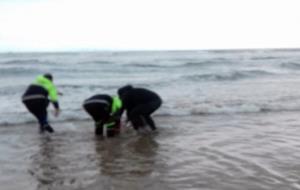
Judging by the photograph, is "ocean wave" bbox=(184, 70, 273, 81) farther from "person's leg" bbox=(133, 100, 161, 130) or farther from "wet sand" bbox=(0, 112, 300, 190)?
"person's leg" bbox=(133, 100, 161, 130)

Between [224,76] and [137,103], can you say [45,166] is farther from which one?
[224,76]

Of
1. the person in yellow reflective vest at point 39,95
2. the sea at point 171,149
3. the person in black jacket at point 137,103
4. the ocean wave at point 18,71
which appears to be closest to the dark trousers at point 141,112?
the person in black jacket at point 137,103

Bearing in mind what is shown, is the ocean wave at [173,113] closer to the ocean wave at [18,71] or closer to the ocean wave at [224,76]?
the ocean wave at [224,76]

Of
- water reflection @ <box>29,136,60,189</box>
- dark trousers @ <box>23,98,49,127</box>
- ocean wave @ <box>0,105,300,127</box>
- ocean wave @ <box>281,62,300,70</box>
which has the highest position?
dark trousers @ <box>23,98,49,127</box>

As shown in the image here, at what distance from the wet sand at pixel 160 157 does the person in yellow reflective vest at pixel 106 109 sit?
15.1 inches

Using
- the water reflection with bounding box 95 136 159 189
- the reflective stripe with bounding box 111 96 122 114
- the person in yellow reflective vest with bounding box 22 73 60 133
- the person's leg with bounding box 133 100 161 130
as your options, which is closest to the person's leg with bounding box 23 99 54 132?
the person in yellow reflective vest with bounding box 22 73 60 133

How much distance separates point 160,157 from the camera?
8047 millimetres

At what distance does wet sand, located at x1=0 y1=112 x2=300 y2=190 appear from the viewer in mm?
6398

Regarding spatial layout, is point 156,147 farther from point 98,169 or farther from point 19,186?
point 19,186

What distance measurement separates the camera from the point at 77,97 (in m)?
17.8

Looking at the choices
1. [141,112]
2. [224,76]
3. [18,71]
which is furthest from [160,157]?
[18,71]

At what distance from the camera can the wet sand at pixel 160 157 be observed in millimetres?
6398

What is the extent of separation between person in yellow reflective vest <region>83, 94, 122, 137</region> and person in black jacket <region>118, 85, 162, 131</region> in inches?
10.3

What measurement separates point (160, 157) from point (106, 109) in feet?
6.67
